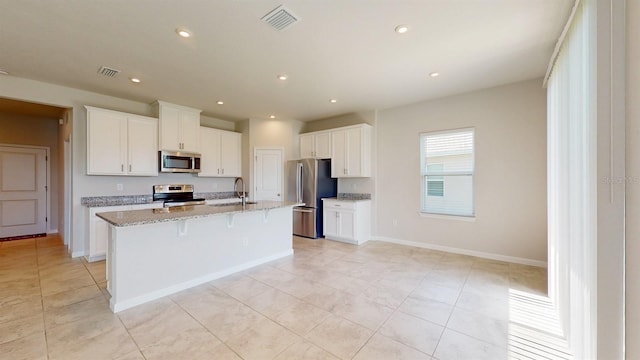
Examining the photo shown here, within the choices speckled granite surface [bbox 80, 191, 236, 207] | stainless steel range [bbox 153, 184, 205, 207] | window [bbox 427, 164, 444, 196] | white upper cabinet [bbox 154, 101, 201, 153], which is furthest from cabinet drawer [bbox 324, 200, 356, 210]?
speckled granite surface [bbox 80, 191, 236, 207]

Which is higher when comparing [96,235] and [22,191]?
[22,191]

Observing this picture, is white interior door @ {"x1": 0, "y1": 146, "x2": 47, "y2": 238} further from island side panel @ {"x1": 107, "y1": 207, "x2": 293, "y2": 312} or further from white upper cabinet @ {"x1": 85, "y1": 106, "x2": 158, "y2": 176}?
island side panel @ {"x1": 107, "y1": 207, "x2": 293, "y2": 312}

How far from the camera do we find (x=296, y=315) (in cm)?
240

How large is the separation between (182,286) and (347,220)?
3.08 meters

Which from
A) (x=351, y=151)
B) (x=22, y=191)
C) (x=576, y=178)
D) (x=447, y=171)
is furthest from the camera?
(x=22, y=191)

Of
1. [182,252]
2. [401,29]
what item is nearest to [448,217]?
[401,29]

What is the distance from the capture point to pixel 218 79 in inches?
145

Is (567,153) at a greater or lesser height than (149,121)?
lesser

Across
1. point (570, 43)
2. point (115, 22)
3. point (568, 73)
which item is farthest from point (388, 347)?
point (115, 22)

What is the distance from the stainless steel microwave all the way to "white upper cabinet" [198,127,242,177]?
21 cm

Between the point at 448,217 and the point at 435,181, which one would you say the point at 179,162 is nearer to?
the point at 435,181

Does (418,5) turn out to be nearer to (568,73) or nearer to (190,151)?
(568,73)

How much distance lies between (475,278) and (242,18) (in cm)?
403

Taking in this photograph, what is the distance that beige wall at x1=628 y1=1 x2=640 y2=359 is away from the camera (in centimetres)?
112
